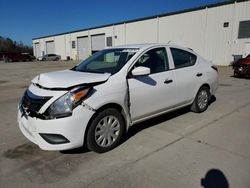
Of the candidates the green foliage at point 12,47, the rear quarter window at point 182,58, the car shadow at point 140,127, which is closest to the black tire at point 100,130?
the car shadow at point 140,127

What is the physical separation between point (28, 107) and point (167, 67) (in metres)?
2.61

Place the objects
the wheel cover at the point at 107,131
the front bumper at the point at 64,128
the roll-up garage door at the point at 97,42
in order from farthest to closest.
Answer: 1. the roll-up garage door at the point at 97,42
2. the wheel cover at the point at 107,131
3. the front bumper at the point at 64,128

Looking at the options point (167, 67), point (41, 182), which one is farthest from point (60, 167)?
point (167, 67)

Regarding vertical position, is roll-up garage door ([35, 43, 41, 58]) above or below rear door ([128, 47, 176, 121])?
above

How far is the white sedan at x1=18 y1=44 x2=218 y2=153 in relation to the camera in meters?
3.14

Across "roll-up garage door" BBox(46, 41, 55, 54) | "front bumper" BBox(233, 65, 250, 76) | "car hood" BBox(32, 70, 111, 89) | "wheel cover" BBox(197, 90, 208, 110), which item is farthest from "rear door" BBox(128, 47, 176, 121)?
"roll-up garage door" BBox(46, 41, 55, 54)

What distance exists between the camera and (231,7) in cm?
2138

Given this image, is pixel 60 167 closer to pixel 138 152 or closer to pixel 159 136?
pixel 138 152

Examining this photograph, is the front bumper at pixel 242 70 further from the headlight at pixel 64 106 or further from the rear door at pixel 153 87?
the headlight at pixel 64 106

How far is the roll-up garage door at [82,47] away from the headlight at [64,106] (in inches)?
1600

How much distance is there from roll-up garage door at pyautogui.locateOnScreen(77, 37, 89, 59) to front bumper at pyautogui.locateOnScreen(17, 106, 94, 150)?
40.6 metres

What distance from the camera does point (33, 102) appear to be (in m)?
3.29

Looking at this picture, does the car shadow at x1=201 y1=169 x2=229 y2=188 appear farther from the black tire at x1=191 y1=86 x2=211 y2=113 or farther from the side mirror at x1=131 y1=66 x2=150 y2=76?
the black tire at x1=191 y1=86 x2=211 y2=113

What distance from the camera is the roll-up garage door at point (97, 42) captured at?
38.8 meters
